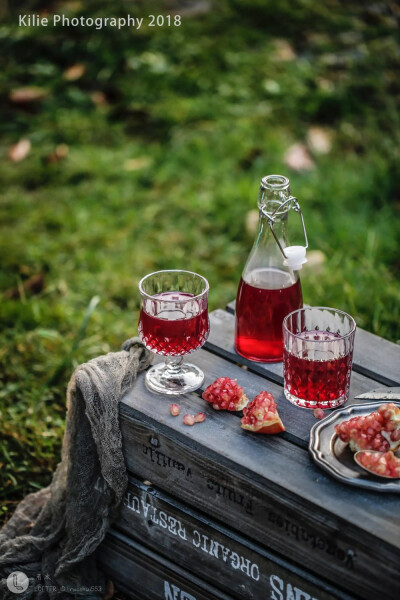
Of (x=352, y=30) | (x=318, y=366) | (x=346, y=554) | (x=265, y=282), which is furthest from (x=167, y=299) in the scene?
(x=352, y=30)

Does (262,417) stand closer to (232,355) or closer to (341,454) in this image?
(341,454)

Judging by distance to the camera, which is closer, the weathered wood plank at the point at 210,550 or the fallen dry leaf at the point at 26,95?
the weathered wood plank at the point at 210,550

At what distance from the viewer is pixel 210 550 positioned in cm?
202

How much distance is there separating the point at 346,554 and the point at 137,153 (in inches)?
129

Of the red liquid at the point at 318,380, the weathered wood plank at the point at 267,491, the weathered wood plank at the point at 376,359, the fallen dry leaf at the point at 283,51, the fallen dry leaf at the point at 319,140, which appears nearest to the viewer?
the weathered wood plank at the point at 267,491

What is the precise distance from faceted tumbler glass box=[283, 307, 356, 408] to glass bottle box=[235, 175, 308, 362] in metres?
0.09

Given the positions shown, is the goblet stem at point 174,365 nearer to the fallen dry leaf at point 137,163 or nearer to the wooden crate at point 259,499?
the wooden crate at point 259,499

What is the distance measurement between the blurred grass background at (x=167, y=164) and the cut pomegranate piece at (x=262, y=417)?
1128 mm

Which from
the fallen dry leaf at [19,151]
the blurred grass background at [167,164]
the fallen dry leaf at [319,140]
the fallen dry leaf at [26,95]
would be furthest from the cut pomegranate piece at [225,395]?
the fallen dry leaf at [26,95]

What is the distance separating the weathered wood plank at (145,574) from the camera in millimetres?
2109

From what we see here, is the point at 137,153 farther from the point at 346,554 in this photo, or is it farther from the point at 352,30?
the point at 346,554

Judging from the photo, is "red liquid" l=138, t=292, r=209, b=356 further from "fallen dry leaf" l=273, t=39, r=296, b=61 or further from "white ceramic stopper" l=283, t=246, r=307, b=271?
"fallen dry leaf" l=273, t=39, r=296, b=61

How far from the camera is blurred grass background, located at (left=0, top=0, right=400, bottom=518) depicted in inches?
132

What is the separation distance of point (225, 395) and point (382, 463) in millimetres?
431
